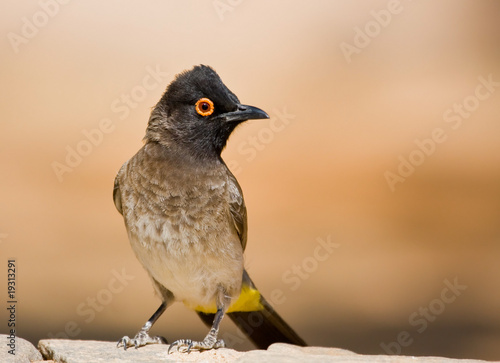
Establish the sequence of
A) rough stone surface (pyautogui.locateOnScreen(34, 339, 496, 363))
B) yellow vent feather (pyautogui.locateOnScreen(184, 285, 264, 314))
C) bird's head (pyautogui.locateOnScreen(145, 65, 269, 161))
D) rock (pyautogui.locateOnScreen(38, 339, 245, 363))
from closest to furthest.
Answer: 1. rough stone surface (pyautogui.locateOnScreen(34, 339, 496, 363))
2. rock (pyautogui.locateOnScreen(38, 339, 245, 363))
3. bird's head (pyautogui.locateOnScreen(145, 65, 269, 161))
4. yellow vent feather (pyautogui.locateOnScreen(184, 285, 264, 314))

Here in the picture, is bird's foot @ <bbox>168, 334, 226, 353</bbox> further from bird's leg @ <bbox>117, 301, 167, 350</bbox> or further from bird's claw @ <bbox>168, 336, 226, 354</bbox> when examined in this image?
bird's leg @ <bbox>117, 301, 167, 350</bbox>

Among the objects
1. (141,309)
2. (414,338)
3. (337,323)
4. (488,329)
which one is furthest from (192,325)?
(488,329)

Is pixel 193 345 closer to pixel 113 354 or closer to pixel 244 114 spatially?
pixel 113 354

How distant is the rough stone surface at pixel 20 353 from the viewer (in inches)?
177

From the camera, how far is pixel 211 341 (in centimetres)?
484

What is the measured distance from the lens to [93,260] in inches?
361

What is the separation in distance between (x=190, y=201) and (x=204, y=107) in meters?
0.64

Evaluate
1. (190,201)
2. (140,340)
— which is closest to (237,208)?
(190,201)

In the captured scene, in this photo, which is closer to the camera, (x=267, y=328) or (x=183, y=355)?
(x=183, y=355)

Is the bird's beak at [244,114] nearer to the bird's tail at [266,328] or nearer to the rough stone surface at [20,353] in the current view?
the bird's tail at [266,328]

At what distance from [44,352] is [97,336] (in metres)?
2.96

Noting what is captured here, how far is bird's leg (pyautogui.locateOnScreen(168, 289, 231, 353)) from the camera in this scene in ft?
15.5

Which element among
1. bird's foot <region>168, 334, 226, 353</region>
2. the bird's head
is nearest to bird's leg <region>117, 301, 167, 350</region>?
bird's foot <region>168, 334, 226, 353</region>

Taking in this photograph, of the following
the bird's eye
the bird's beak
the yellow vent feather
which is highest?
the bird's beak
